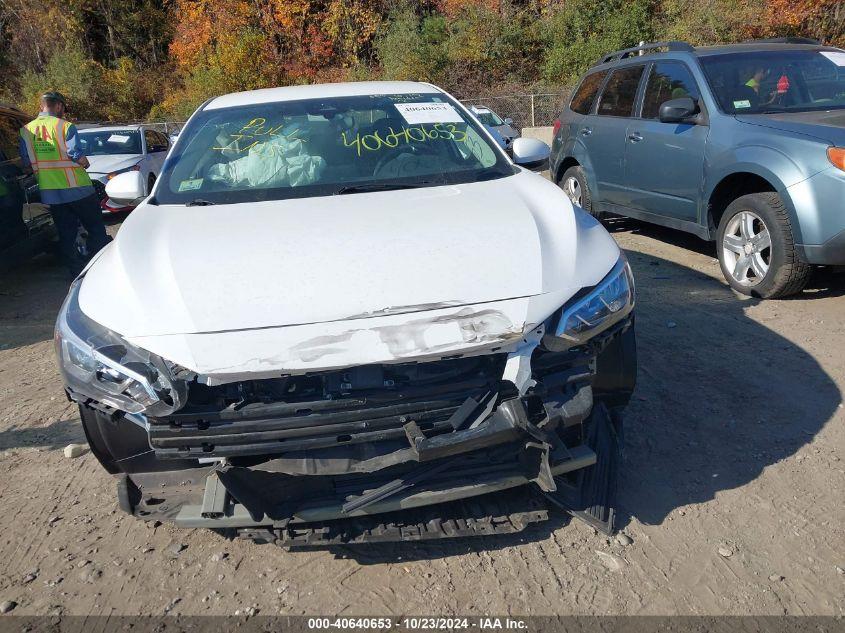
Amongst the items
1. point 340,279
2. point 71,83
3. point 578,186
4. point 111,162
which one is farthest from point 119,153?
point 71,83

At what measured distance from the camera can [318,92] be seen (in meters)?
4.29

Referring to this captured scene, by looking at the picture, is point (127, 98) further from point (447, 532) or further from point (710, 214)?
point (447, 532)

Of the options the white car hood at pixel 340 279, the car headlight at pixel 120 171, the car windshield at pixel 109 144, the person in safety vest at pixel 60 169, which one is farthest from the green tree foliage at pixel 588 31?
the white car hood at pixel 340 279

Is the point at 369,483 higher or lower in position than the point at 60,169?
lower

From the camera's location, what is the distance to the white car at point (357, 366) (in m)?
2.33

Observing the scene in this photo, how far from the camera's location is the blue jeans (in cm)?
716

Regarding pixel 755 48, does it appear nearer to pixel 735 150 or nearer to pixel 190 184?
pixel 735 150

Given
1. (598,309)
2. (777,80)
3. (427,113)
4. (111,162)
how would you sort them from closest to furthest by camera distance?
(598,309) < (427,113) < (777,80) < (111,162)

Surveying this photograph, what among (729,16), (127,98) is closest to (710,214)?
(729,16)

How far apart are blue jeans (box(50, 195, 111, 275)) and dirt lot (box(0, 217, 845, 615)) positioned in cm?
344

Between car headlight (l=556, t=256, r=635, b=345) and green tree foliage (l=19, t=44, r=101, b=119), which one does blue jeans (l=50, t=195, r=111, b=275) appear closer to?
car headlight (l=556, t=256, r=635, b=345)

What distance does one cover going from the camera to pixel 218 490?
8.17 feet

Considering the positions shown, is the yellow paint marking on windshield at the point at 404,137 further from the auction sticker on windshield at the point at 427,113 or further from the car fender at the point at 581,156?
the car fender at the point at 581,156

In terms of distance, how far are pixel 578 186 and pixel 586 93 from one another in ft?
3.39
